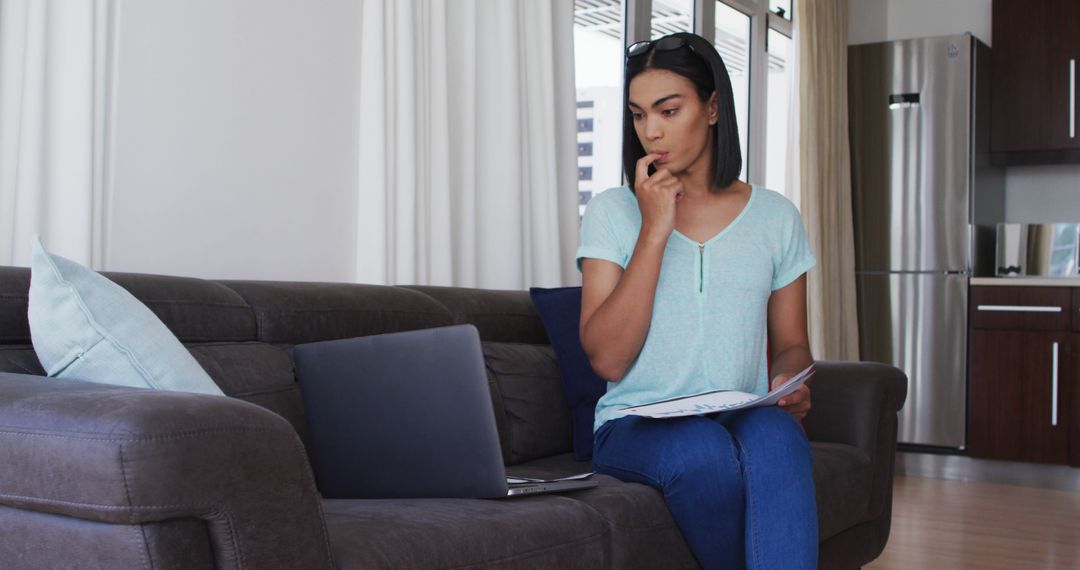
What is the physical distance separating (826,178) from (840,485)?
3.05 meters

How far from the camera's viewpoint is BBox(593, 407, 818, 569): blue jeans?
5.59ft

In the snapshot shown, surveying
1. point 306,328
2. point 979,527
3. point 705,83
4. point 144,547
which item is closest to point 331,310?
point 306,328

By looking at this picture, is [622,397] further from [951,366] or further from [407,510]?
[951,366]

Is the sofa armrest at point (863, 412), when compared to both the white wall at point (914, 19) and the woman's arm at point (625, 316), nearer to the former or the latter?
the woman's arm at point (625, 316)

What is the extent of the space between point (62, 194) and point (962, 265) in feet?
13.8

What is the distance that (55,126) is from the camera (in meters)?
2.12

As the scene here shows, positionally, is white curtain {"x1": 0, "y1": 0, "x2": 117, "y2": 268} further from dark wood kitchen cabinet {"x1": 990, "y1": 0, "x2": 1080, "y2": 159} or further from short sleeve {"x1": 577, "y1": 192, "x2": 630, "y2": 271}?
dark wood kitchen cabinet {"x1": 990, "y1": 0, "x2": 1080, "y2": 159}

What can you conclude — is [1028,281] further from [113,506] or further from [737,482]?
[113,506]

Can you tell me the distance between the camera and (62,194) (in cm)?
211

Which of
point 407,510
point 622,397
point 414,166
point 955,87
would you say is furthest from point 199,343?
point 955,87

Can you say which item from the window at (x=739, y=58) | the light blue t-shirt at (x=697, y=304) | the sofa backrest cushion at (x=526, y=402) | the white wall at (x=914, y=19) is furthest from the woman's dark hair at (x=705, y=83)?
the white wall at (x=914, y=19)

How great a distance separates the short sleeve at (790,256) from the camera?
2148mm

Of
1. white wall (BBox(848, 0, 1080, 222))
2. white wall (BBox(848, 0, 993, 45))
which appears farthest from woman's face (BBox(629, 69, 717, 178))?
white wall (BBox(848, 0, 993, 45))

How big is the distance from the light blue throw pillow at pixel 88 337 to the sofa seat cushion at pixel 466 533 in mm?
284
